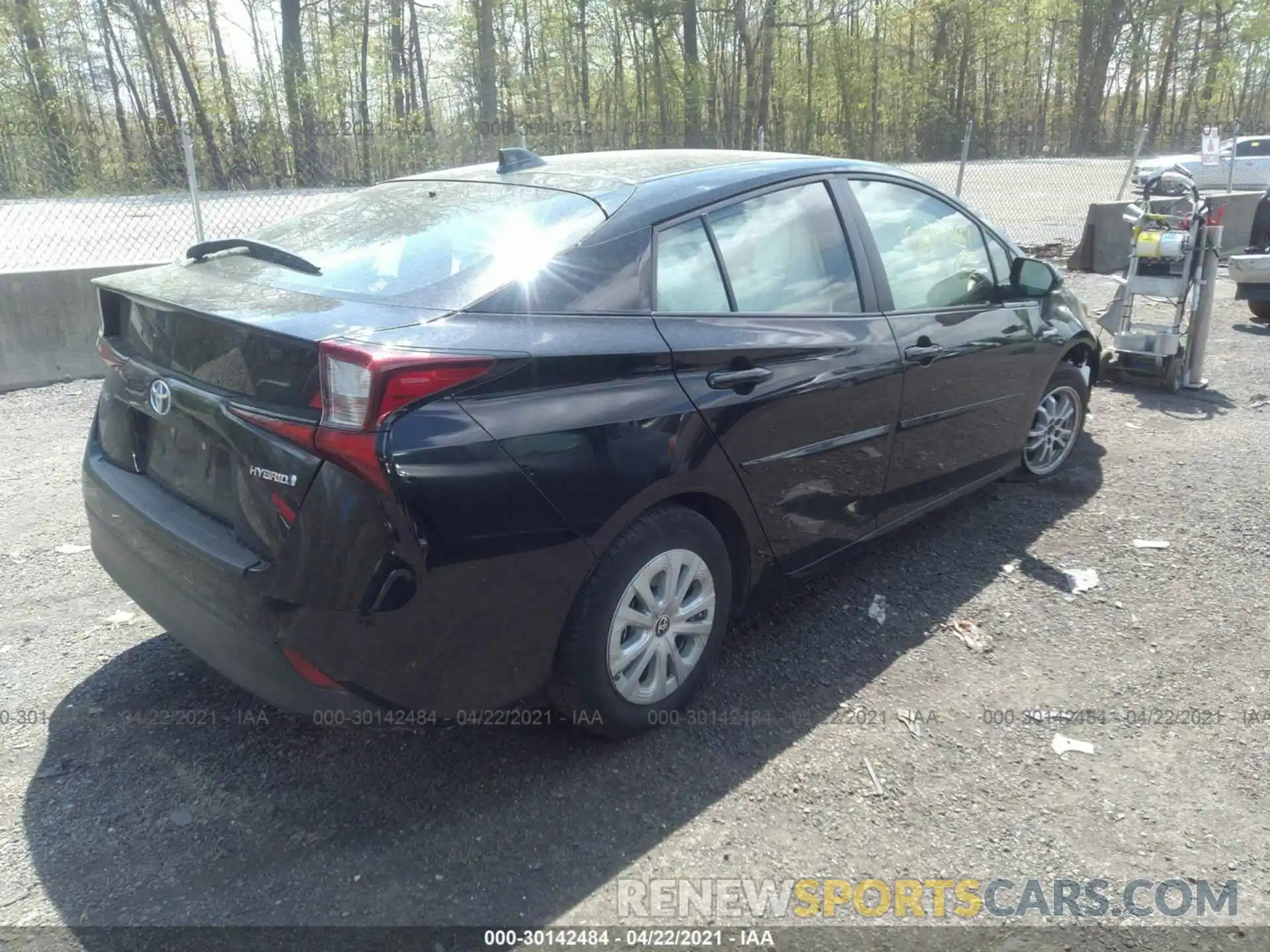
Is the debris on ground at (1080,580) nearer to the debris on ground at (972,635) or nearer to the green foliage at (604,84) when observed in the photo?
the debris on ground at (972,635)

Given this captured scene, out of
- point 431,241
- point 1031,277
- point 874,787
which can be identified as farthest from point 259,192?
point 874,787

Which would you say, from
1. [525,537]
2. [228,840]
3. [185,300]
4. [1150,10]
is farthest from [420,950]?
[1150,10]

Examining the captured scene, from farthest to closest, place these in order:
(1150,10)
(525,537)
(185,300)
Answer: (1150,10), (185,300), (525,537)

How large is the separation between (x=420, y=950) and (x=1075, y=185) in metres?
23.8

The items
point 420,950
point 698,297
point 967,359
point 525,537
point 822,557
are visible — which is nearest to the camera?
point 420,950

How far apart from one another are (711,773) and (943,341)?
2.03 metres

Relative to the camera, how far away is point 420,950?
2252 millimetres

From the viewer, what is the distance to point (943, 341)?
3900mm

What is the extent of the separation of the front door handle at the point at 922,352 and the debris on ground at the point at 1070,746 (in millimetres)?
1466

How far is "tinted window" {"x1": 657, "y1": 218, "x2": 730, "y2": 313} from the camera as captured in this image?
2949mm

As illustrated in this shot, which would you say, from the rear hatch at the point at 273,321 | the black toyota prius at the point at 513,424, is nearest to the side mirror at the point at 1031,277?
the black toyota prius at the point at 513,424

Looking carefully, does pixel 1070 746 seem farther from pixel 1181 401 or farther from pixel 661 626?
pixel 1181 401

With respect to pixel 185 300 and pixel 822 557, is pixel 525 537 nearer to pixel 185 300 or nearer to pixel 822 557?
pixel 185 300

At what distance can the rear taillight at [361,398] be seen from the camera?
2.26 metres
